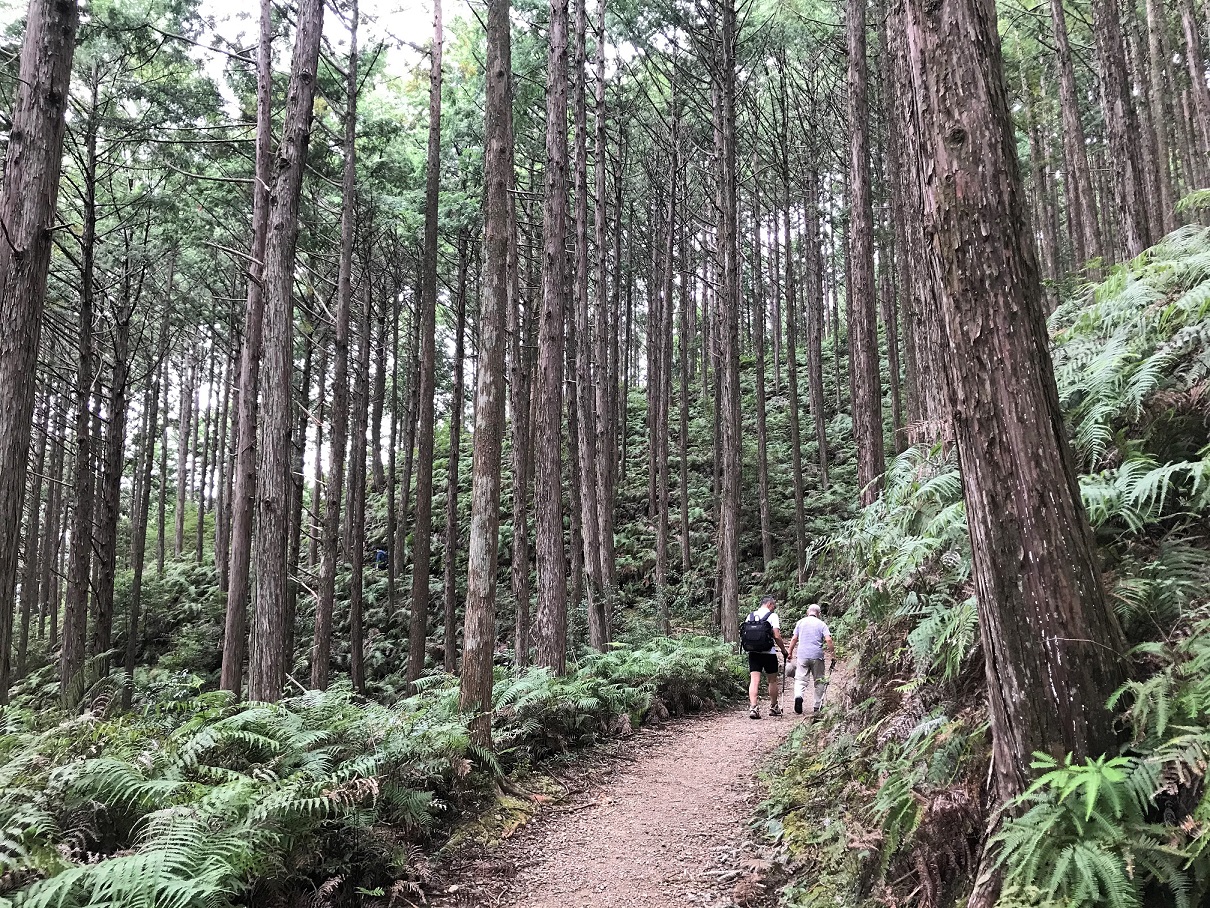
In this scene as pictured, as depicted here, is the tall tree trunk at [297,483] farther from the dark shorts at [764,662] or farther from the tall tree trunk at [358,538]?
the dark shorts at [764,662]

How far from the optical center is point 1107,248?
2130cm

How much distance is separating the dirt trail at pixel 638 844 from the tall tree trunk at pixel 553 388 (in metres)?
2.20

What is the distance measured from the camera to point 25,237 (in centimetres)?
451

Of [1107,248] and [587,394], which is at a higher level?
[1107,248]

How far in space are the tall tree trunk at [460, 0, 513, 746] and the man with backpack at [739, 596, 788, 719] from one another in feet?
13.3

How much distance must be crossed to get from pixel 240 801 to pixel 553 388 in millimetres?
6491

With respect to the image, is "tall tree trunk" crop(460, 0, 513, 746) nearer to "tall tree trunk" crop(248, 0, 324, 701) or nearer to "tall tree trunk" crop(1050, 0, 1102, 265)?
"tall tree trunk" crop(248, 0, 324, 701)

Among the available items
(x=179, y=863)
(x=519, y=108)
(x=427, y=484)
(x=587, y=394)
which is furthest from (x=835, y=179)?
(x=179, y=863)

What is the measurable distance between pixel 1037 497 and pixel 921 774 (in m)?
1.41

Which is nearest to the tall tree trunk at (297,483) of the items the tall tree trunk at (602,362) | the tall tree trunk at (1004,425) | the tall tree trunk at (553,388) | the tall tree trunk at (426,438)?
the tall tree trunk at (426,438)

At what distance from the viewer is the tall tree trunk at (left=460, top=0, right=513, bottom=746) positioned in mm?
5945

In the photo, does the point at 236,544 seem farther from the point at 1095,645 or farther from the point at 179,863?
the point at 1095,645

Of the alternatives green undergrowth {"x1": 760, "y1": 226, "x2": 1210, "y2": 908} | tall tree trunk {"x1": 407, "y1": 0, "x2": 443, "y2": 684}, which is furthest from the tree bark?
tall tree trunk {"x1": 407, "y1": 0, "x2": 443, "y2": 684}

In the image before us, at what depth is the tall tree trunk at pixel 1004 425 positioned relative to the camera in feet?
8.07
